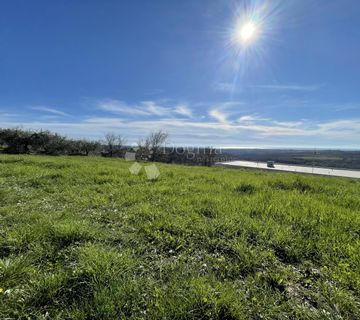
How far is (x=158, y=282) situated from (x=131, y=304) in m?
0.33

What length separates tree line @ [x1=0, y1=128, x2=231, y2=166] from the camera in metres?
22.8

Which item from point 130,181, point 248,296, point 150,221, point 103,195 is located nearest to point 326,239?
point 248,296

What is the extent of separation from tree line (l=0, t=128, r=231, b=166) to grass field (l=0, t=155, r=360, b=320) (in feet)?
79.5

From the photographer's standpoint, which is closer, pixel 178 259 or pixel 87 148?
pixel 178 259

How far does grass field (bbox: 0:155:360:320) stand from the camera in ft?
5.06

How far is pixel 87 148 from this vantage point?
30688 mm

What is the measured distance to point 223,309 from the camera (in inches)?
60.7

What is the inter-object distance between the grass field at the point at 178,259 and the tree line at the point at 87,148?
24.2 metres

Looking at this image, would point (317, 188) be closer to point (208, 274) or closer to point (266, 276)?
point (266, 276)

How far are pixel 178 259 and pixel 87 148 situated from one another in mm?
32002

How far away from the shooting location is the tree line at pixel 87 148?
22828mm

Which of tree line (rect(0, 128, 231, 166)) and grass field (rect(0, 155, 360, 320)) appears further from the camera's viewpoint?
tree line (rect(0, 128, 231, 166))

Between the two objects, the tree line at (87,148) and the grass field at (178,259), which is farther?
the tree line at (87,148)

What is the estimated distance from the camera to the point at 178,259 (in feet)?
7.26
